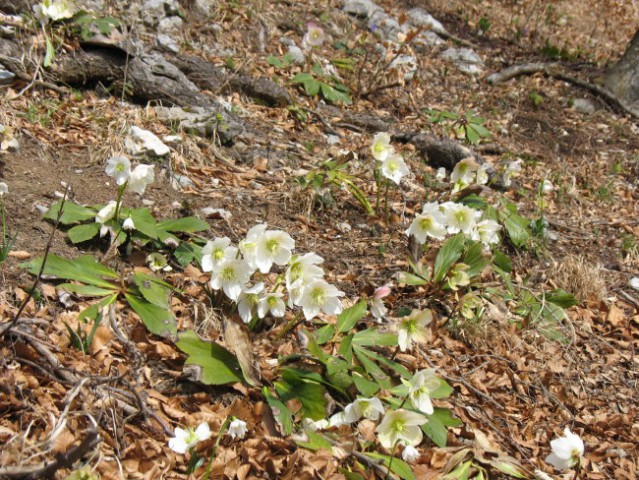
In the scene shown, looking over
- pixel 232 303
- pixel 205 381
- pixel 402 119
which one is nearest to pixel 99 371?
pixel 205 381

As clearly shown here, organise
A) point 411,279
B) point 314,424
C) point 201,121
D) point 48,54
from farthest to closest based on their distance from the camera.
A: point 201,121
point 48,54
point 411,279
point 314,424

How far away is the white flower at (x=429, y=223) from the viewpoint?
2910 millimetres

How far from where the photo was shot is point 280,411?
2.15 metres

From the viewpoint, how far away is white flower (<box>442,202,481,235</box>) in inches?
122

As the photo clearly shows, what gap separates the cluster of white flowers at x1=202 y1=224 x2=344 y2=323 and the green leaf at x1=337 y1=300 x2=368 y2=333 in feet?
0.59

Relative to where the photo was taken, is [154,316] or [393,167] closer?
[154,316]

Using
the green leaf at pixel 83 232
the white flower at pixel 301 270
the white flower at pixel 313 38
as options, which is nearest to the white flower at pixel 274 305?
the white flower at pixel 301 270

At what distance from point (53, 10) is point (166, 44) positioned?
1060 mm

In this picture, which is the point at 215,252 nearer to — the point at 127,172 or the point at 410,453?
the point at 127,172

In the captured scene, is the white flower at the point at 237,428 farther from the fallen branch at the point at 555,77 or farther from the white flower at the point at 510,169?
the fallen branch at the point at 555,77

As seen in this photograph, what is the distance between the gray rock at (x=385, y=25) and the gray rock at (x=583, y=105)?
2.43 m

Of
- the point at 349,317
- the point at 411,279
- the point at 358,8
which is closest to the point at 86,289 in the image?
the point at 349,317

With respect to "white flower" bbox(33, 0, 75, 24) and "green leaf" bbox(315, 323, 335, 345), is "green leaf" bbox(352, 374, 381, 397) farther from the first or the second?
"white flower" bbox(33, 0, 75, 24)

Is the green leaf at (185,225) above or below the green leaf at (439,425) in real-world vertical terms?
below
